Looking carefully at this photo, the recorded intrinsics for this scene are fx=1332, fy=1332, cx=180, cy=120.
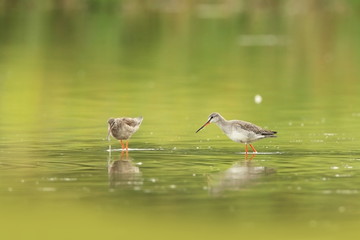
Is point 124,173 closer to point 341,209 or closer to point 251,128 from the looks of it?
point 251,128

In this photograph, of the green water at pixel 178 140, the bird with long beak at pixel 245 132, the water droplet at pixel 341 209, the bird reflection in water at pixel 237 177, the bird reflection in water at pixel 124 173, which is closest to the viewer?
the green water at pixel 178 140

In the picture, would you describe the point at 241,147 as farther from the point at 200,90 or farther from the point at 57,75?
the point at 57,75

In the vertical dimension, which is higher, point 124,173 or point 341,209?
point 124,173

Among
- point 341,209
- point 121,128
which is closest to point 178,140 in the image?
point 121,128

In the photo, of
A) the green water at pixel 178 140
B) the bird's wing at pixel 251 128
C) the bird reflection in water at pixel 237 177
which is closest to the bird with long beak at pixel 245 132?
the bird's wing at pixel 251 128

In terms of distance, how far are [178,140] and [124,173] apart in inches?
123

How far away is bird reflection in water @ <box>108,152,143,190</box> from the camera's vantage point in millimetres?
13353

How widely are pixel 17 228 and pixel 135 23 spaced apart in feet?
145

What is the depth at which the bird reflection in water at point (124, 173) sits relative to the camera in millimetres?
13353

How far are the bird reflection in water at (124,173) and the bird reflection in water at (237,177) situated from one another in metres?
0.76

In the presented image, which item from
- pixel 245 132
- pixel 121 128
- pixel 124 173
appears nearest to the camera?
pixel 124 173

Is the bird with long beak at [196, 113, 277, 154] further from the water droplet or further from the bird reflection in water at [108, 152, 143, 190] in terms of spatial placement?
the water droplet

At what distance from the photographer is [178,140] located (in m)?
17.3

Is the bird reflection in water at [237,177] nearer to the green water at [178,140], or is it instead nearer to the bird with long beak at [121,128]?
the green water at [178,140]
